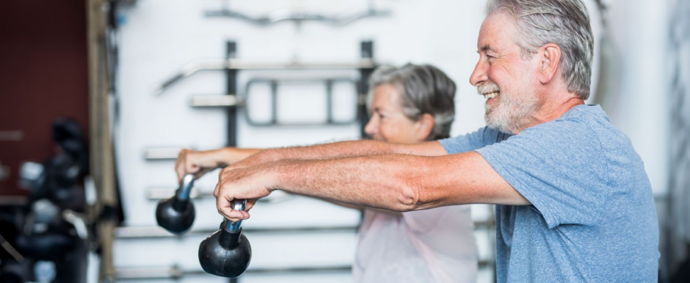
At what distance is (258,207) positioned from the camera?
11.6ft

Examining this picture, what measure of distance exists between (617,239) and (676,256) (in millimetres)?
2579

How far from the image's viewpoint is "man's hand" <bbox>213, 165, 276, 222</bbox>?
1.14m

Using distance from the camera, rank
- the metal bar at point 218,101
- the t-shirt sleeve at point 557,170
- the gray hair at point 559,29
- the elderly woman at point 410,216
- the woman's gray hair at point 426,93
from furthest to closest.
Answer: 1. the metal bar at point 218,101
2. the woman's gray hair at point 426,93
3. the elderly woman at point 410,216
4. the gray hair at point 559,29
5. the t-shirt sleeve at point 557,170

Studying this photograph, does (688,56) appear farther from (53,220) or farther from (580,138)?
(53,220)

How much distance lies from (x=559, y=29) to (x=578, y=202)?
34cm

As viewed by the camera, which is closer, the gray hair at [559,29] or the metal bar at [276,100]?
the gray hair at [559,29]

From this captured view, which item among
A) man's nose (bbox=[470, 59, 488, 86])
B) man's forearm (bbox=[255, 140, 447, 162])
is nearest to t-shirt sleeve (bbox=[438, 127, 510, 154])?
man's forearm (bbox=[255, 140, 447, 162])

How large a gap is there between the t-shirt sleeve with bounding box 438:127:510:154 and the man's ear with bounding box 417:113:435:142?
260 millimetres

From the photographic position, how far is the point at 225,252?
1228 millimetres

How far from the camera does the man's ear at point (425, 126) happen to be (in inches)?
76.0

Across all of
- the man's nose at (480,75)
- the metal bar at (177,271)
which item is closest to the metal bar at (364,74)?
the metal bar at (177,271)

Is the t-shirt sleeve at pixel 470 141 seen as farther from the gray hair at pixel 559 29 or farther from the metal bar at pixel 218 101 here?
the metal bar at pixel 218 101

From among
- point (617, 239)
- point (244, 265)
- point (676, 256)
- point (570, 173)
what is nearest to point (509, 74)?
point (570, 173)

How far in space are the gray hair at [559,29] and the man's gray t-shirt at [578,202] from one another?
10 centimetres
